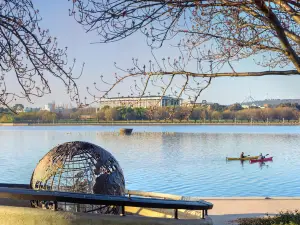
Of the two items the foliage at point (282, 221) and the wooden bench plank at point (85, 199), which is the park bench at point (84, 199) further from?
the foliage at point (282, 221)

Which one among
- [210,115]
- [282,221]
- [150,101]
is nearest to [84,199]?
[150,101]

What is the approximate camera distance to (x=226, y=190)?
1973 cm

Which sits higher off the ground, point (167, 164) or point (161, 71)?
point (161, 71)

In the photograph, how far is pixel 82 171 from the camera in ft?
22.4

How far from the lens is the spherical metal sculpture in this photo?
22.2 feet

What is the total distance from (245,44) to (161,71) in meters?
1.26

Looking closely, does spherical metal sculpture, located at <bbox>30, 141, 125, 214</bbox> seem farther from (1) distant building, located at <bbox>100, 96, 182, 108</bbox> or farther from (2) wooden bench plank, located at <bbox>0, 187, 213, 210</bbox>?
(2) wooden bench plank, located at <bbox>0, 187, 213, 210</bbox>

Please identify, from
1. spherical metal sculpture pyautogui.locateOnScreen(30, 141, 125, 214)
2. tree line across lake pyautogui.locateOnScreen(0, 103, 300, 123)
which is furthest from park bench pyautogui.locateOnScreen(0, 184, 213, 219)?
tree line across lake pyautogui.locateOnScreen(0, 103, 300, 123)

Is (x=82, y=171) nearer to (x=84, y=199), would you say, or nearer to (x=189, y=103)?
(x=84, y=199)

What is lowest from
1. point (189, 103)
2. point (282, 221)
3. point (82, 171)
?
point (282, 221)

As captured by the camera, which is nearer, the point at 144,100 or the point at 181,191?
the point at 144,100

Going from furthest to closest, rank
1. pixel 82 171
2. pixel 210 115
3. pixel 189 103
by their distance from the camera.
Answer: pixel 210 115
pixel 189 103
pixel 82 171

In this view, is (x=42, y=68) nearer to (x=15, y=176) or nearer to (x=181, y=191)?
(x=181, y=191)

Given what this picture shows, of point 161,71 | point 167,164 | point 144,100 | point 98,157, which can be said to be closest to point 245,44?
point 161,71
